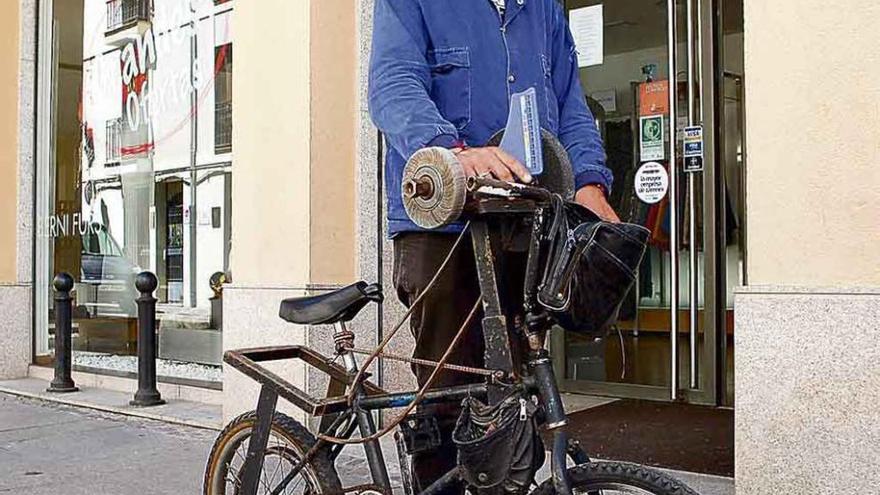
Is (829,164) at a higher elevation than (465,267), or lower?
higher

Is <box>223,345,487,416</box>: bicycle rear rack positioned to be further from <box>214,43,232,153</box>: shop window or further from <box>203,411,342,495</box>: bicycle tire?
<box>214,43,232,153</box>: shop window

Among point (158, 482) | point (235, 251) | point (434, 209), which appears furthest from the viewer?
point (235, 251)

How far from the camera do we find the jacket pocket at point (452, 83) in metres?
2.76

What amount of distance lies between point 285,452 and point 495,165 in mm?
1391

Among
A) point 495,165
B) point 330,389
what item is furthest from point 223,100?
point 495,165

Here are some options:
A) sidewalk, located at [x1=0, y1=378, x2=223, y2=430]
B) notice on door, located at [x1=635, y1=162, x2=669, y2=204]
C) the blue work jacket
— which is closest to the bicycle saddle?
the blue work jacket

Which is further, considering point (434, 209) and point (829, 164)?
point (829, 164)

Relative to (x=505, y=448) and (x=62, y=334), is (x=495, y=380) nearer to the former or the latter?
(x=505, y=448)

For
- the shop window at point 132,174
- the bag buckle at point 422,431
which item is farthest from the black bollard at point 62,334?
the bag buckle at point 422,431

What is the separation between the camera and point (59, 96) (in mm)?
9195

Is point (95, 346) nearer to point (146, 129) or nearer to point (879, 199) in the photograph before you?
point (146, 129)

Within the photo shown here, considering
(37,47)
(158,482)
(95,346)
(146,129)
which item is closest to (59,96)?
(37,47)

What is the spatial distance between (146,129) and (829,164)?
622 centimetres

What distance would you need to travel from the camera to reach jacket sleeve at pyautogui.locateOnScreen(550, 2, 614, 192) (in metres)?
2.89
